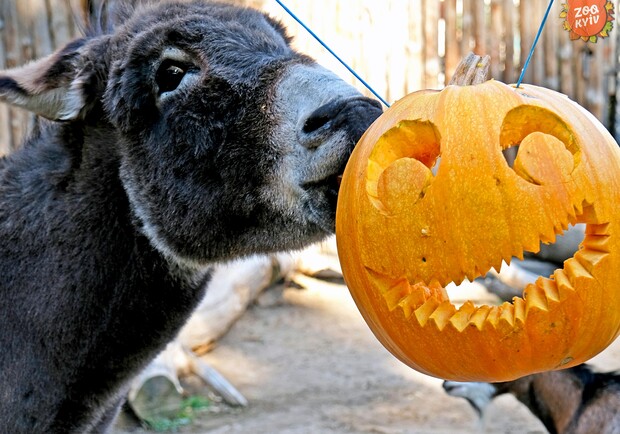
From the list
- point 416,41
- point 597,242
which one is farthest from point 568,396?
point 416,41

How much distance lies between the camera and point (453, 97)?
2.08 metres

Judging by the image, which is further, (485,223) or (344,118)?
(344,118)

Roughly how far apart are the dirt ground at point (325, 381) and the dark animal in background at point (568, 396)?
A: 0.44 m

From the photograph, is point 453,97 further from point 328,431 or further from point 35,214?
point 328,431

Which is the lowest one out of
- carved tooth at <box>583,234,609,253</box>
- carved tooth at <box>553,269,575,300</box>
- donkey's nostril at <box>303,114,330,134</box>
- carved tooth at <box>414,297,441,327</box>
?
carved tooth at <box>414,297,441,327</box>

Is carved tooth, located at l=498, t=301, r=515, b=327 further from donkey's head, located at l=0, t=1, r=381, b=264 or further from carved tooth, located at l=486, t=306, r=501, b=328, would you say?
donkey's head, located at l=0, t=1, r=381, b=264

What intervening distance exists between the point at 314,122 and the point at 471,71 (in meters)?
0.48

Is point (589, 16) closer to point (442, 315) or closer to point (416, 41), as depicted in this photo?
point (442, 315)

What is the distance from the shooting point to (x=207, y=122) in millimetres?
2588

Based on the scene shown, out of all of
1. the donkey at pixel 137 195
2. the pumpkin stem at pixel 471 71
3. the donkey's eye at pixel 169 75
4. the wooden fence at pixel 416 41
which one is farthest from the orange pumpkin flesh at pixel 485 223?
the wooden fence at pixel 416 41

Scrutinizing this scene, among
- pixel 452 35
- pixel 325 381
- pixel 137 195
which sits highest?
pixel 137 195

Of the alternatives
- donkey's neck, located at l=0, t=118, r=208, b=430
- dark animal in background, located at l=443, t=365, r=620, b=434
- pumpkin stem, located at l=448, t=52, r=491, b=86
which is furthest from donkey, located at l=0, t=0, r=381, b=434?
dark animal in background, located at l=443, t=365, r=620, b=434

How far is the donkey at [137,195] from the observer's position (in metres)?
2.54

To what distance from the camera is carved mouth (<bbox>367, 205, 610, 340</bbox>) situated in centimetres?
193
